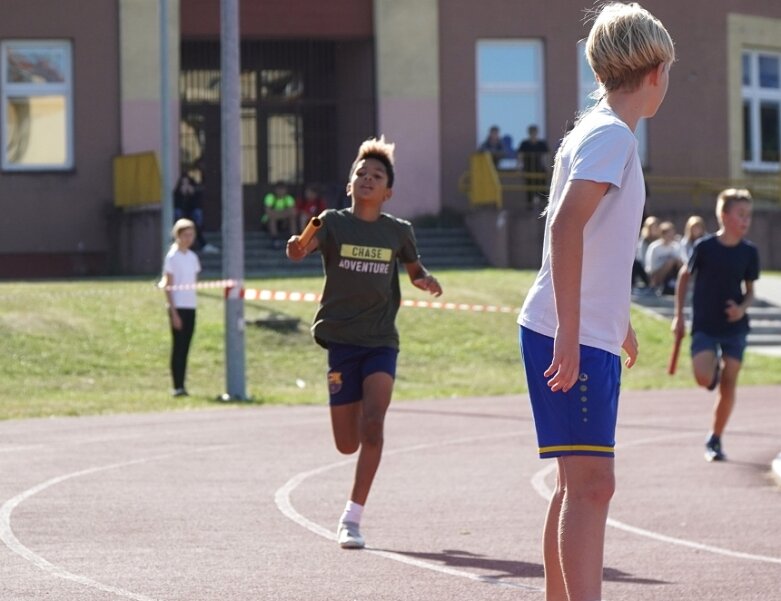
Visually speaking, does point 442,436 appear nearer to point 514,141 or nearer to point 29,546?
point 29,546

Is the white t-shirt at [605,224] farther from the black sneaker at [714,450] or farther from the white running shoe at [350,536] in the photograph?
the black sneaker at [714,450]

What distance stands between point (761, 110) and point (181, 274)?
23.6 m

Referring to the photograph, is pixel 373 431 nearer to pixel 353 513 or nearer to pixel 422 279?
pixel 353 513

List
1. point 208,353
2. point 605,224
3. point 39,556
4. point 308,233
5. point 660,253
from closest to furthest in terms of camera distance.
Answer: point 605,224
point 39,556
point 308,233
point 208,353
point 660,253

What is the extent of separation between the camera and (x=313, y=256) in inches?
1246

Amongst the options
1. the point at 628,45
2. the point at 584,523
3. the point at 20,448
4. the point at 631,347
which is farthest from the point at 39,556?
the point at 20,448

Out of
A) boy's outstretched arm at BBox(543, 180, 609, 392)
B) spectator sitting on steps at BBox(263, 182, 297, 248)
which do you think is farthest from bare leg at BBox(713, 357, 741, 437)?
spectator sitting on steps at BBox(263, 182, 297, 248)

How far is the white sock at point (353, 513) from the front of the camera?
8.61 m

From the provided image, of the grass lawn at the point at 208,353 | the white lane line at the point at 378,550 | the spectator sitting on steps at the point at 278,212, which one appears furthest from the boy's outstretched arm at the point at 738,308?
the spectator sitting on steps at the point at 278,212

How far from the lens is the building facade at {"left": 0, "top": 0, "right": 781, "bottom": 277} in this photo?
109ft

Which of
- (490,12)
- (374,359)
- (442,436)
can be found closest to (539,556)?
(374,359)

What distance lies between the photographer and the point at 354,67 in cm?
3519

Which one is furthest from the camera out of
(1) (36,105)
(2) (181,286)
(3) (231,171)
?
(1) (36,105)

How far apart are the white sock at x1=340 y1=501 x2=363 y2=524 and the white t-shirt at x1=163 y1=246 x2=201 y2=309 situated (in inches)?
376
